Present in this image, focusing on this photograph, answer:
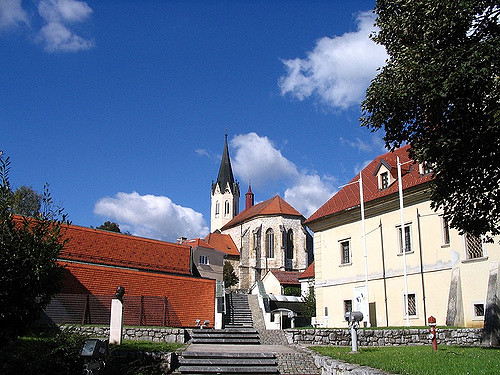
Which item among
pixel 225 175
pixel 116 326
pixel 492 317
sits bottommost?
pixel 116 326

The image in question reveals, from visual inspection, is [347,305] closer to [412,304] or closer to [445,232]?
[412,304]

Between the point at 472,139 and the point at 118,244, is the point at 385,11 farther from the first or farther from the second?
the point at 118,244

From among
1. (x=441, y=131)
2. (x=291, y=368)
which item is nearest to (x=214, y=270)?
(x=291, y=368)

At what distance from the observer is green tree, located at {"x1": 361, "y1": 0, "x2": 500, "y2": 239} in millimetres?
11859

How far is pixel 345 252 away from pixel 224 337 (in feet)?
45.2

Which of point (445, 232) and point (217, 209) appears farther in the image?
point (217, 209)

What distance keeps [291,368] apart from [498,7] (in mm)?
11795

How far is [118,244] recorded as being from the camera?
33.7 metres

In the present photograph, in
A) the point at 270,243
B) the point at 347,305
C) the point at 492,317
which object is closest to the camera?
the point at 492,317

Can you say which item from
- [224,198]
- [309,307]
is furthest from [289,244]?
[309,307]

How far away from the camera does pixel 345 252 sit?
105ft

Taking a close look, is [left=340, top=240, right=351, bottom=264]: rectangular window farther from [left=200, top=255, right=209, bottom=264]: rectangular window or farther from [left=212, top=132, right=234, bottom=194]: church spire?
[left=212, top=132, right=234, bottom=194]: church spire

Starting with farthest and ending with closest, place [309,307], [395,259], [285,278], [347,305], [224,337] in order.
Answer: [285,278], [309,307], [347,305], [395,259], [224,337]

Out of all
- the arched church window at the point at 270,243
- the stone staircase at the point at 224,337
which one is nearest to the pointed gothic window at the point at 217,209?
the arched church window at the point at 270,243
